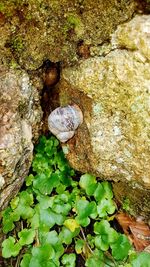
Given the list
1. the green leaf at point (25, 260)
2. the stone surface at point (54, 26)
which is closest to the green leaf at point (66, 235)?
the green leaf at point (25, 260)

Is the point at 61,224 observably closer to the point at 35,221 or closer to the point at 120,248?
the point at 35,221

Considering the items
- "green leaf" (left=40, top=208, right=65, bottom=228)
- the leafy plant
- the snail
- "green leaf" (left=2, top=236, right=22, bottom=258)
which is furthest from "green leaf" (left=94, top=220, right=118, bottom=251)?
the snail

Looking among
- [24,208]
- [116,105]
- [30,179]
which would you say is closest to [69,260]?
[24,208]

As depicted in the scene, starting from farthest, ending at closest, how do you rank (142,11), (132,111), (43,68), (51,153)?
(51,153), (43,68), (132,111), (142,11)

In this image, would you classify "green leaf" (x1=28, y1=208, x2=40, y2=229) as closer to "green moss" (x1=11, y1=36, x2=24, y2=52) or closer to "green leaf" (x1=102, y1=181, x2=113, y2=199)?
"green leaf" (x1=102, y1=181, x2=113, y2=199)

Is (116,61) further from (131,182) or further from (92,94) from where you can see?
(131,182)

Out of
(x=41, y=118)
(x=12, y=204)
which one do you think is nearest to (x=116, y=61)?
(x=41, y=118)

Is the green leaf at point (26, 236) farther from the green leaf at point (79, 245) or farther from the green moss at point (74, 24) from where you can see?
the green moss at point (74, 24)
